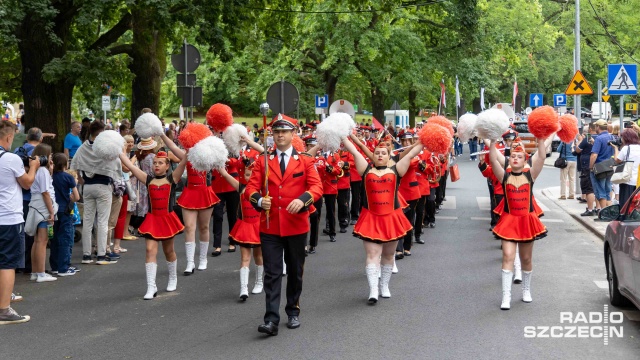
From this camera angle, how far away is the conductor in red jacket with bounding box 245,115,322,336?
336 inches

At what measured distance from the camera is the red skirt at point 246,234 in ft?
33.7

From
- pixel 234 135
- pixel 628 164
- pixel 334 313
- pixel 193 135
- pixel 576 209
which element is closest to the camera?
pixel 334 313

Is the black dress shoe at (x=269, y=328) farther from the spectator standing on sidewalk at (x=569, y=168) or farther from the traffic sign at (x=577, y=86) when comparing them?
the traffic sign at (x=577, y=86)

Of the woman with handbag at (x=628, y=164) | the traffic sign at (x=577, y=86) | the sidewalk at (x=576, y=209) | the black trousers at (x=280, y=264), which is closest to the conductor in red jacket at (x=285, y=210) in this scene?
the black trousers at (x=280, y=264)

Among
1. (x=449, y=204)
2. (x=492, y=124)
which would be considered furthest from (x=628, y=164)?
(x=449, y=204)

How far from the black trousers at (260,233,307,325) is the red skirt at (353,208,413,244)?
1.31 m

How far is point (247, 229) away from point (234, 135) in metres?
1.40

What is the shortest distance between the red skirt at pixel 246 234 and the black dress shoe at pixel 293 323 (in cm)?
179

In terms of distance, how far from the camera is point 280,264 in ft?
27.9

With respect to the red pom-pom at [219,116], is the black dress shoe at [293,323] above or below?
below

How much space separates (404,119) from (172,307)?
4882 centimetres

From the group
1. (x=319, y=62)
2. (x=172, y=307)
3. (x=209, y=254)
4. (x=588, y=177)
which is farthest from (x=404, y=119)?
(x=172, y=307)

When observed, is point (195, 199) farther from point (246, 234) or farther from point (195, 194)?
point (246, 234)

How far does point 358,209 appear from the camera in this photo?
1759cm
